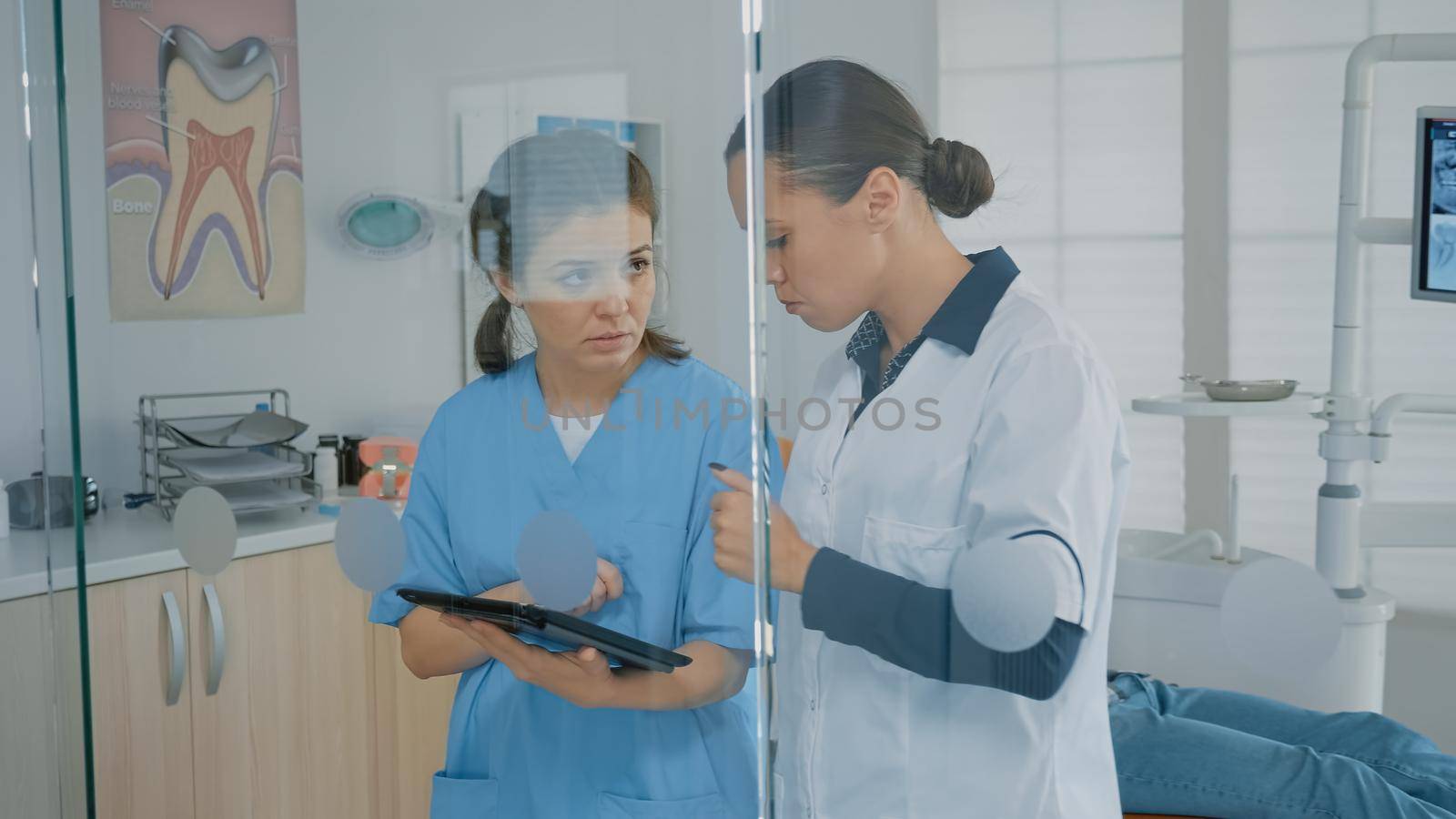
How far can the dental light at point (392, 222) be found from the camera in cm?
125

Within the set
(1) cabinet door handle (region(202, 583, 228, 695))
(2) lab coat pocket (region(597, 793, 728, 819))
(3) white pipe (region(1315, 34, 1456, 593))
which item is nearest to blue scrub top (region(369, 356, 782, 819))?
(2) lab coat pocket (region(597, 793, 728, 819))

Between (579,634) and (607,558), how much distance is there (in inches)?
3.2

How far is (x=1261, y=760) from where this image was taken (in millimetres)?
904

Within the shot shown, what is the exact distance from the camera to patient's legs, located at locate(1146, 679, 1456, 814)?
2.92 feet

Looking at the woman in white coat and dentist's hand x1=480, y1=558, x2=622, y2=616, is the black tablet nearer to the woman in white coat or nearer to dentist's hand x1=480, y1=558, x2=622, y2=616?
dentist's hand x1=480, y1=558, x2=622, y2=616

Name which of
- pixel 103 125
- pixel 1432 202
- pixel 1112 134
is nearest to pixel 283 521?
pixel 103 125

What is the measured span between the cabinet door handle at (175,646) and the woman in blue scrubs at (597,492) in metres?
0.42

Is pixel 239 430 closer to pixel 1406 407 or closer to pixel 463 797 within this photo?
pixel 463 797

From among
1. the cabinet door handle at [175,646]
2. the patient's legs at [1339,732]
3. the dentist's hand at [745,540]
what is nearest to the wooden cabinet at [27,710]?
the cabinet door handle at [175,646]

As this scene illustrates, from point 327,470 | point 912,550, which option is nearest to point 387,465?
point 327,470

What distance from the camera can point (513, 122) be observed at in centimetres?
120

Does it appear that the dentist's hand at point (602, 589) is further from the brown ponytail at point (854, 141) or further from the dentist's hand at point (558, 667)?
the brown ponytail at point (854, 141)

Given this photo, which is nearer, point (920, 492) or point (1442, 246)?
point (1442, 246)

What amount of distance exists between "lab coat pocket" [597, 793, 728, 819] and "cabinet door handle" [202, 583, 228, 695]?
543 millimetres
